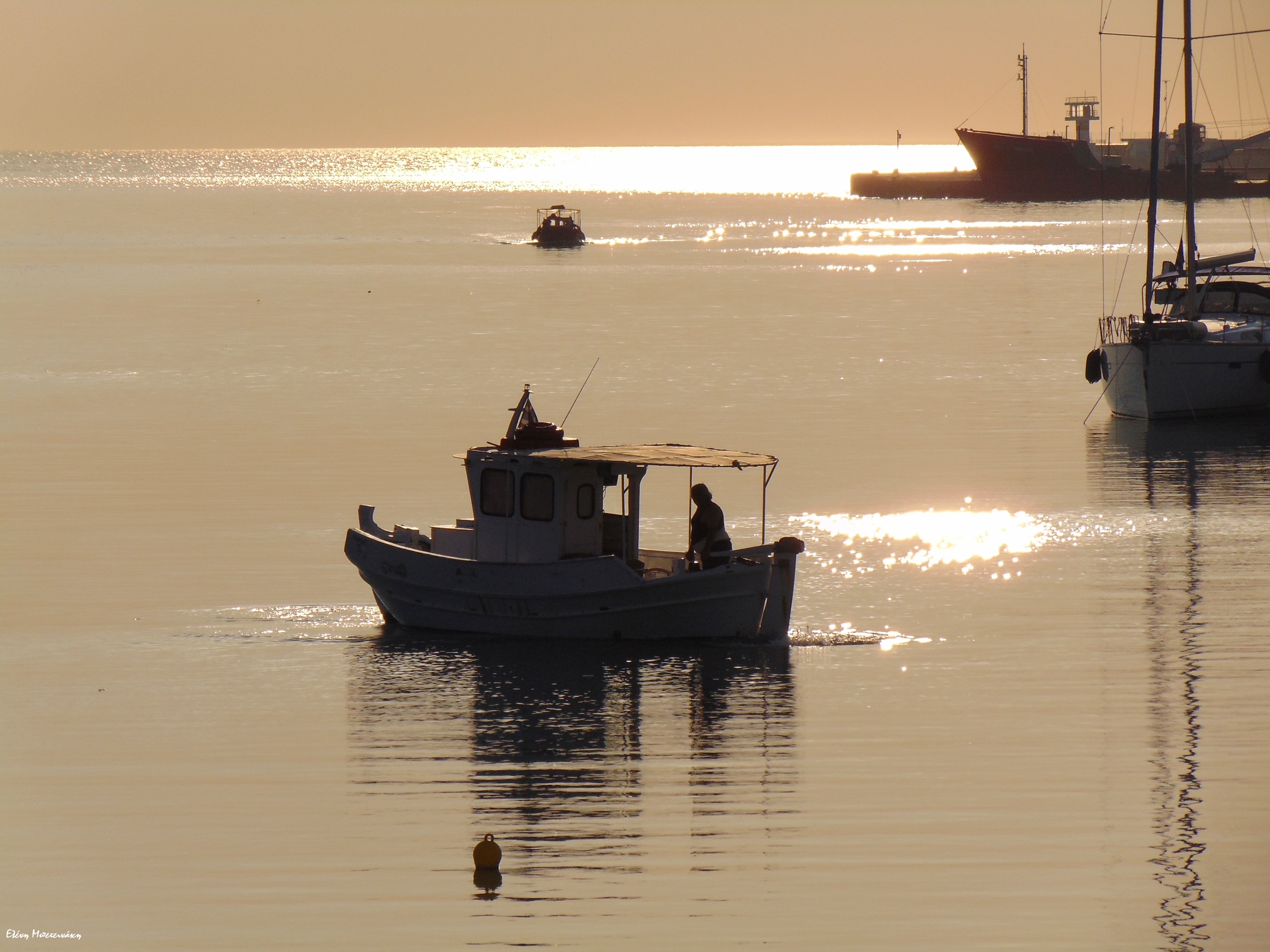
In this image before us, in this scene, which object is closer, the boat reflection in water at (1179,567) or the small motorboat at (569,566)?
the boat reflection in water at (1179,567)

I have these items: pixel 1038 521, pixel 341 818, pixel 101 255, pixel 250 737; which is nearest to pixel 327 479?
pixel 1038 521

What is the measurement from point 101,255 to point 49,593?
128 meters

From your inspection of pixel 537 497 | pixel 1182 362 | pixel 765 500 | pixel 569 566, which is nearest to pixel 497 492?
pixel 537 497

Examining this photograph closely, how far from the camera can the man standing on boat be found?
25609 millimetres

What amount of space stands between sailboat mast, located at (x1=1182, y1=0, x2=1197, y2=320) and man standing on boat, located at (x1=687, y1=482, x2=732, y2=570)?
31070 millimetres

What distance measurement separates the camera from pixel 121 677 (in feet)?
81.4

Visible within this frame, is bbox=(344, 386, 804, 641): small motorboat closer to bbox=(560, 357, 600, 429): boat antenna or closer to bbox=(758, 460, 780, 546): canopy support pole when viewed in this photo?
bbox=(758, 460, 780, 546): canopy support pole

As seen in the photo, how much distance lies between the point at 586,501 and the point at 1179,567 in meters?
11.0

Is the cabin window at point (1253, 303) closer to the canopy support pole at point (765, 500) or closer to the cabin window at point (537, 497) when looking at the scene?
the canopy support pole at point (765, 500)

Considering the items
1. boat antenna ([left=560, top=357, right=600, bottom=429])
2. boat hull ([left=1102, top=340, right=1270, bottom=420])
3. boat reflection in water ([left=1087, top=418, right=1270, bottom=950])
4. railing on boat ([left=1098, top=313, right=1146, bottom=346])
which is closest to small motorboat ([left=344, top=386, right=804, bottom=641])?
boat reflection in water ([left=1087, top=418, right=1270, bottom=950])

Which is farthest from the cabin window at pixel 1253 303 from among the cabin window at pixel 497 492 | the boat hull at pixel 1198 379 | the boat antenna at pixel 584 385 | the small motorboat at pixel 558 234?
the small motorboat at pixel 558 234

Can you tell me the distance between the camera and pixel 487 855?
16875 millimetres

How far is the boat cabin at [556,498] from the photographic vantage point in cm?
2623

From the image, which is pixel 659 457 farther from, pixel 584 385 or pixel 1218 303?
pixel 1218 303
